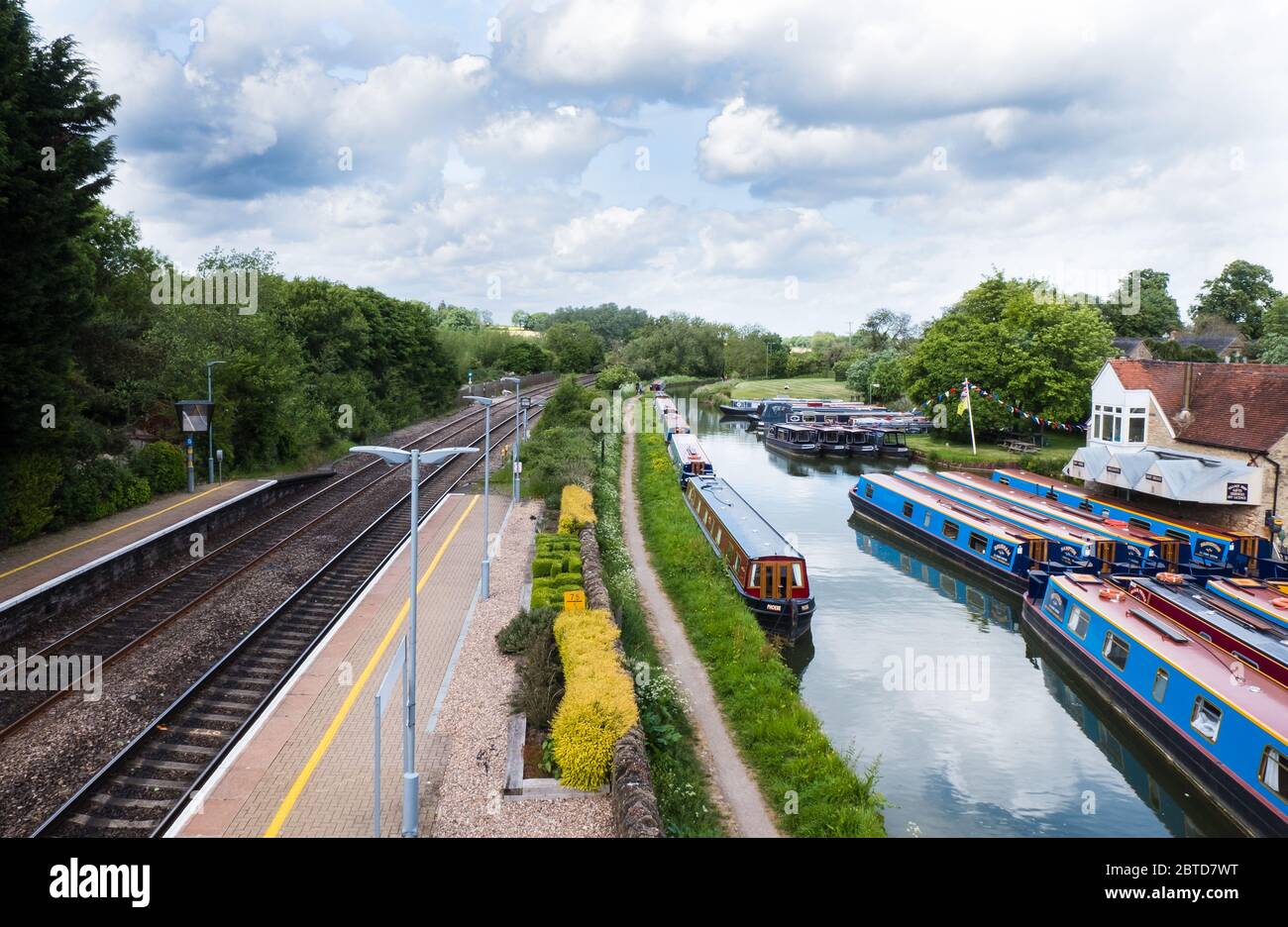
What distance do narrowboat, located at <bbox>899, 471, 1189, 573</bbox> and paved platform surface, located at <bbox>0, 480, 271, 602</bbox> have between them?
28.3 metres

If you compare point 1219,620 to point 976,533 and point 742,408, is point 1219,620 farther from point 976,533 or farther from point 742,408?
point 742,408

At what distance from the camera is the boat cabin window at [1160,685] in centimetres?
1759

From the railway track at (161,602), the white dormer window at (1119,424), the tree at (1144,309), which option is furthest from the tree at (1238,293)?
the railway track at (161,602)

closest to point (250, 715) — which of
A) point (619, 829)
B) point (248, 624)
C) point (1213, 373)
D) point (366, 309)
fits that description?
point (248, 624)

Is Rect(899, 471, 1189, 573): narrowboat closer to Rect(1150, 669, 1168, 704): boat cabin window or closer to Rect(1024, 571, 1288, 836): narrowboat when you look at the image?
Rect(1024, 571, 1288, 836): narrowboat

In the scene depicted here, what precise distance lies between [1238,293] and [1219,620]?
102 meters

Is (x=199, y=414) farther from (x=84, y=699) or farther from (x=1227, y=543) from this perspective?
(x=1227, y=543)

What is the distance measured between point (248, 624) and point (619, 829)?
1215cm

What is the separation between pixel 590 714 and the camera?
507 inches

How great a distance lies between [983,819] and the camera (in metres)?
15.6

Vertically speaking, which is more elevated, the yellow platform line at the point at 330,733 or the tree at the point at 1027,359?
the tree at the point at 1027,359

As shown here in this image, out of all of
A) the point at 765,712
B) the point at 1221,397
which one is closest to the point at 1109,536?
the point at 1221,397

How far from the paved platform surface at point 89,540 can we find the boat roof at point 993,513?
1059 inches

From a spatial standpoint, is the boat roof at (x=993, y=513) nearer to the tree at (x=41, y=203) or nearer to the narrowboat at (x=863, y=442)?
the narrowboat at (x=863, y=442)
